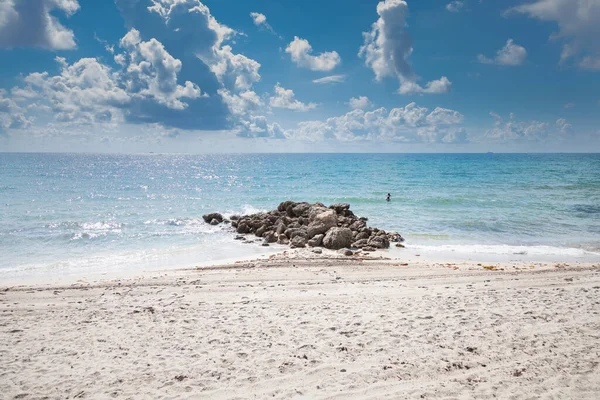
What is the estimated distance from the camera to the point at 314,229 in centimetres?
1731

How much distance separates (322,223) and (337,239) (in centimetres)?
169

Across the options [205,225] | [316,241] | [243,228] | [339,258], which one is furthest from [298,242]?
[205,225]

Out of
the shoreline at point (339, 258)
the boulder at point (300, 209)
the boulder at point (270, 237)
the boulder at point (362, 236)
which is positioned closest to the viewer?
the shoreline at point (339, 258)

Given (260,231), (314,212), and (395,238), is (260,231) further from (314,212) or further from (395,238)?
(395,238)

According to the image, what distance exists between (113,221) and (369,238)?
1645 cm

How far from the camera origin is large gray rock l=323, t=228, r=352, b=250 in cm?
1603

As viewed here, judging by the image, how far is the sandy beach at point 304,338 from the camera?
5.54 meters

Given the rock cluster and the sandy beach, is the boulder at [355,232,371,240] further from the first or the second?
the sandy beach

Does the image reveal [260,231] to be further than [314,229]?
Yes

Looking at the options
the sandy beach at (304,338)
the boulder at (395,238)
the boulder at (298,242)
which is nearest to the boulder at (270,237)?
the boulder at (298,242)

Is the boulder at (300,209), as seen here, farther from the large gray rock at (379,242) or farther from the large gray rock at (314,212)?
the large gray rock at (379,242)

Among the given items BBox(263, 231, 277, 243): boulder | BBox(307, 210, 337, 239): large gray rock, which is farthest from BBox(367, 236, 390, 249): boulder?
BBox(263, 231, 277, 243): boulder

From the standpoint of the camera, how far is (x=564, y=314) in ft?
25.6

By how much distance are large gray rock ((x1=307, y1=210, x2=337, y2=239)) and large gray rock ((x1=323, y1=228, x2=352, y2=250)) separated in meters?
0.84
